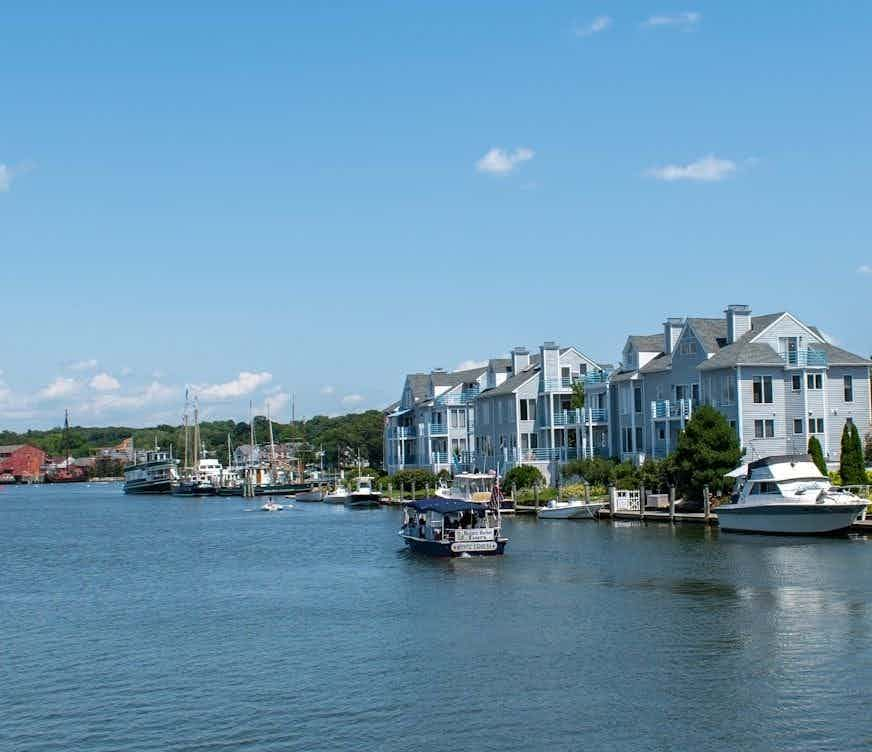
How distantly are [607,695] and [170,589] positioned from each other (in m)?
26.3

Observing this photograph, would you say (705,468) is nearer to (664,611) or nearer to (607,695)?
(664,611)

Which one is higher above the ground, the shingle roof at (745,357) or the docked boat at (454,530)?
the shingle roof at (745,357)

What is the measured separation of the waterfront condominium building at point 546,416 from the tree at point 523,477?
3.55 metres

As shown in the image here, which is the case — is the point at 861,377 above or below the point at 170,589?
above

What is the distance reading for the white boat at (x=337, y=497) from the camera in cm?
12138

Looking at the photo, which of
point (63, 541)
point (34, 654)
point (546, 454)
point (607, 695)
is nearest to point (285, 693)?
point (607, 695)

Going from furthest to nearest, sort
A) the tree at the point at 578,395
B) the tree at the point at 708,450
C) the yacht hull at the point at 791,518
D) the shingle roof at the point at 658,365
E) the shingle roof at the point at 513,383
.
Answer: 1. the shingle roof at the point at 513,383
2. the tree at the point at 578,395
3. the shingle roof at the point at 658,365
4. the tree at the point at 708,450
5. the yacht hull at the point at 791,518

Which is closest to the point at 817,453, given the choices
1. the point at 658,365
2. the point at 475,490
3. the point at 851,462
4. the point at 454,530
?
the point at 851,462

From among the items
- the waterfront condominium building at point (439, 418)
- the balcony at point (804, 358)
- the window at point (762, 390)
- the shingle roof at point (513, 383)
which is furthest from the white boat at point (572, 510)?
the waterfront condominium building at point (439, 418)

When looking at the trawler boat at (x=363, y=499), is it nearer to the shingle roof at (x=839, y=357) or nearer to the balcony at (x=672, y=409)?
the balcony at (x=672, y=409)

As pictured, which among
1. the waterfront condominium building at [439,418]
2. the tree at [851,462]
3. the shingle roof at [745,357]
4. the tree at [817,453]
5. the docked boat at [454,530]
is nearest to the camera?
the docked boat at [454,530]

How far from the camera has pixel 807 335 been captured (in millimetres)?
79062

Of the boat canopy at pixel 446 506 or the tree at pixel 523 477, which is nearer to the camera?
the boat canopy at pixel 446 506

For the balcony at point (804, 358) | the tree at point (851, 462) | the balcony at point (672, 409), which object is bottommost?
the tree at point (851, 462)
